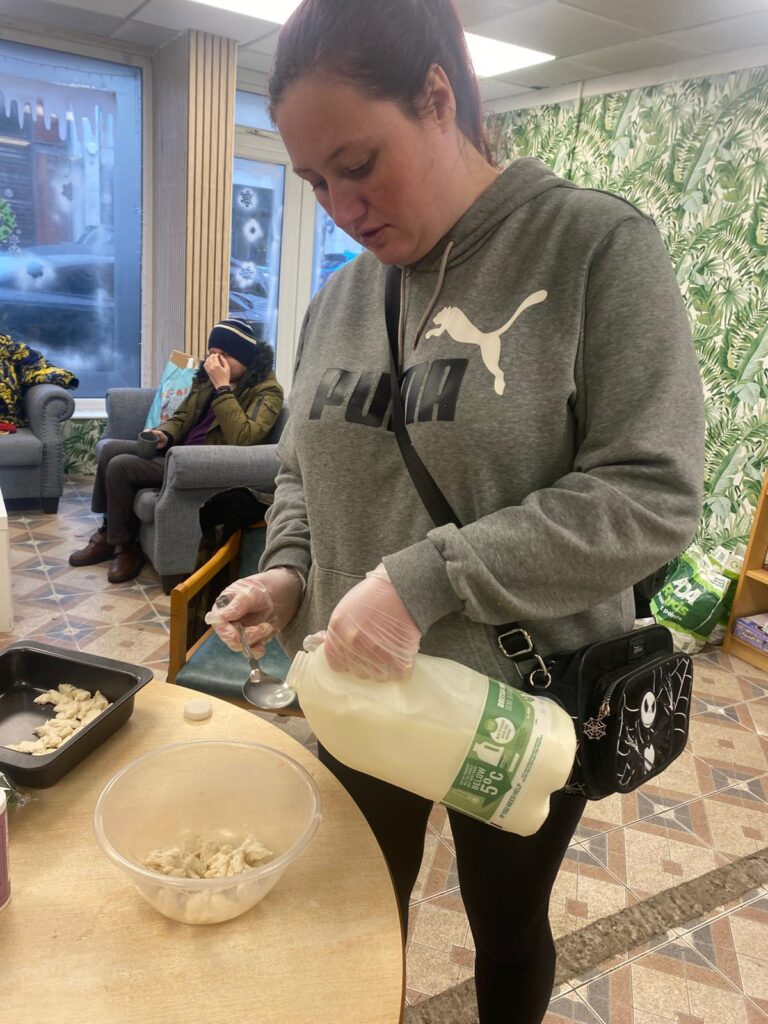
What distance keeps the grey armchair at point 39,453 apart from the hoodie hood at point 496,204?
143 inches

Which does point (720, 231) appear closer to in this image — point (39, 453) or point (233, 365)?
point (233, 365)

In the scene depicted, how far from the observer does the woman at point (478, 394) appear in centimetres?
71

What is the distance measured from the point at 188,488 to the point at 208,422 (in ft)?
1.69

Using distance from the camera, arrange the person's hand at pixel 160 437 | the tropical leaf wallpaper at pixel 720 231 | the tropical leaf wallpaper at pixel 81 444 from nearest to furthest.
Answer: the tropical leaf wallpaper at pixel 720 231, the person's hand at pixel 160 437, the tropical leaf wallpaper at pixel 81 444

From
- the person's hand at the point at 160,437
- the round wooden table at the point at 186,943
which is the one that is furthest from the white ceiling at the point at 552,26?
the round wooden table at the point at 186,943

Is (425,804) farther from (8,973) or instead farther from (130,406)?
(130,406)

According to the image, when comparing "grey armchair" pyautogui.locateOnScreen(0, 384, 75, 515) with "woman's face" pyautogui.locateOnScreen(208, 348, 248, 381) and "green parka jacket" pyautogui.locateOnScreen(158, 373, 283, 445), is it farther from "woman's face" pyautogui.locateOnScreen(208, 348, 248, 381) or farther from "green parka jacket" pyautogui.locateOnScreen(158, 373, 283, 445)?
"woman's face" pyautogui.locateOnScreen(208, 348, 248, 381)

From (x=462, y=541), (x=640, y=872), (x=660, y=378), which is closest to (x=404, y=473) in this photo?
(x=462, y=541)

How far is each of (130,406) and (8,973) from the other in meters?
3.53

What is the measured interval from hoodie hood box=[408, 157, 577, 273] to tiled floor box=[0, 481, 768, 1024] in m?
1.38

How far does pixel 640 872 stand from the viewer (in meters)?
1.79

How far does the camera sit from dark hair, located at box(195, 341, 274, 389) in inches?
131

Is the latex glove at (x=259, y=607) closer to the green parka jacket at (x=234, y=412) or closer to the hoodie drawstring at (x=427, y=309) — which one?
the hoodie drawstring at (x=427, y=309)

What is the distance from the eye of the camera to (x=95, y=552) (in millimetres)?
3412
